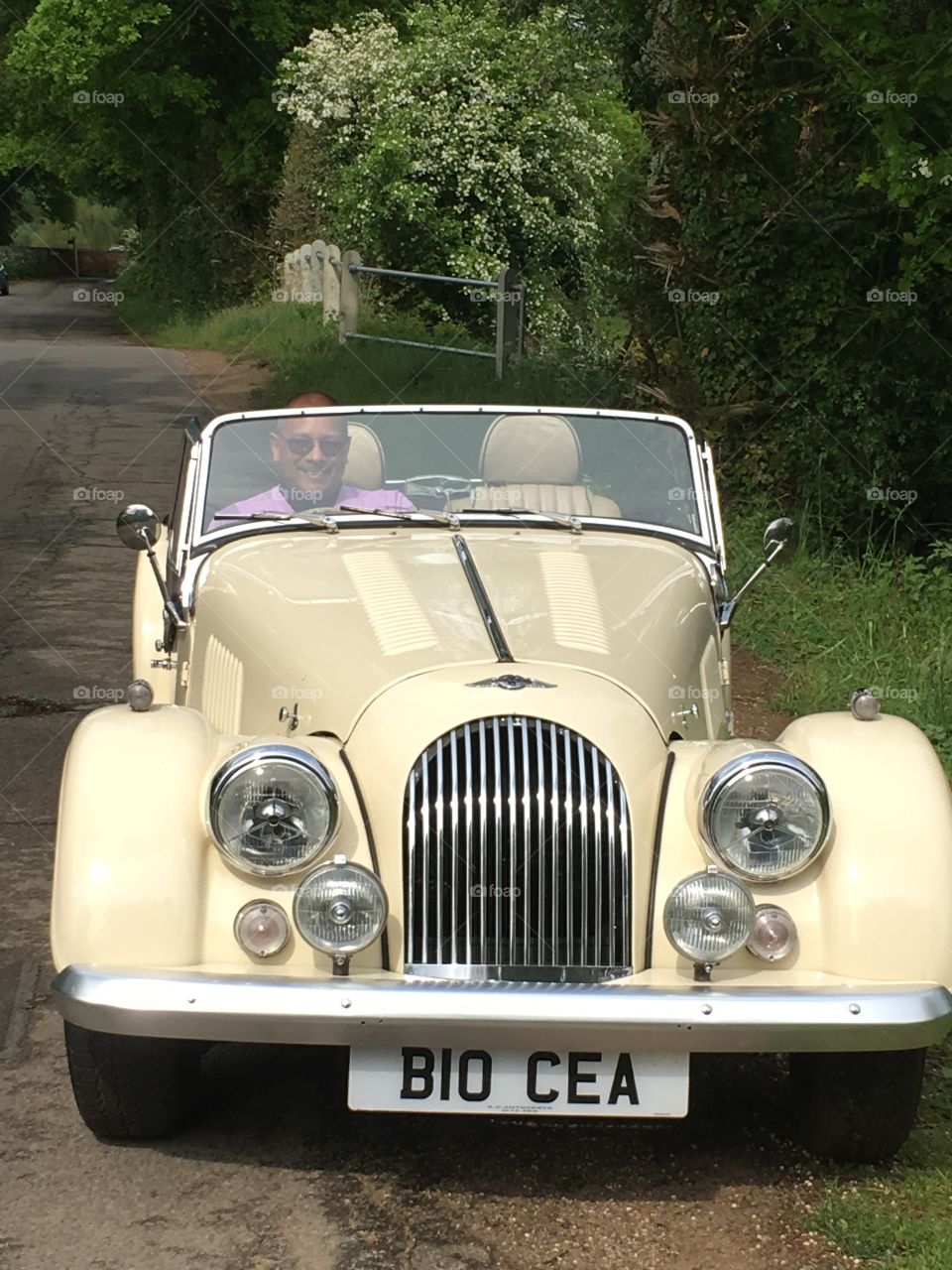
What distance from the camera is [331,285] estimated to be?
2359 cm

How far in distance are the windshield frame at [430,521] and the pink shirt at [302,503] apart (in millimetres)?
67

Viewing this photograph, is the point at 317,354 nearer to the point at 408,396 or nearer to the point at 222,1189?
the point at 408,396

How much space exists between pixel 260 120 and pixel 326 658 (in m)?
31.2

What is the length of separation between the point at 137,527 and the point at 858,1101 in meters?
2.63

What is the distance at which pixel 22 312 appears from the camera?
4069cm

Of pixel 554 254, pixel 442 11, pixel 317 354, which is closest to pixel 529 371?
pixel 317 354

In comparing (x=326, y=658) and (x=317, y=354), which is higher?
(x=326, y=658)

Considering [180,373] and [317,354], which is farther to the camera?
[180,373]

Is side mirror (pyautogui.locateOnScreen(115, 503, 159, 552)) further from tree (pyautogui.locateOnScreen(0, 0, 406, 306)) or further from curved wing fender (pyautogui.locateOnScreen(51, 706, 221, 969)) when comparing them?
tree (pyautogui.locateOnScreen(0, 0, 406, 306))

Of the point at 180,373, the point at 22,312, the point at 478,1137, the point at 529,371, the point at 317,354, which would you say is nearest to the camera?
the point at 478,1137

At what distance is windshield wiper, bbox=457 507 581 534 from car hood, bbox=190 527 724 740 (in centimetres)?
7

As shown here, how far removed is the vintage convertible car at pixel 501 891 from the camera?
11.5 ft

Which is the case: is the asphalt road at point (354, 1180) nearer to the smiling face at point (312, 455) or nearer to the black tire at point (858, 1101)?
the black tire at point (858, 1101)

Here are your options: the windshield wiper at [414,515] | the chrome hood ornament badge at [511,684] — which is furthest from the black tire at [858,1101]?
the windshield wiper at [414,515]
